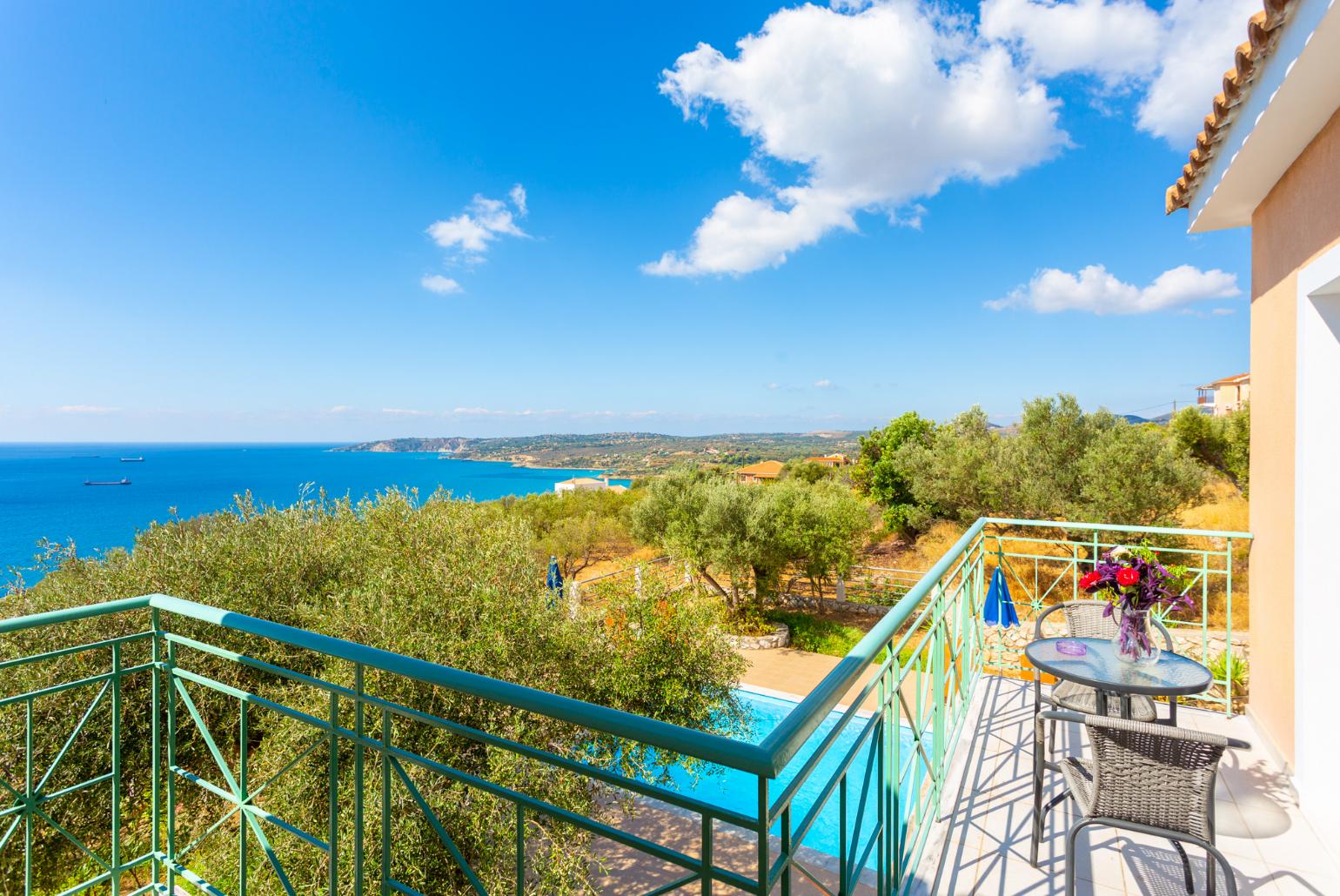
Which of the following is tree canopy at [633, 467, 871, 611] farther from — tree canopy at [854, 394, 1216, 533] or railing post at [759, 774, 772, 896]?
railing post at [759, 774, 772, 896]

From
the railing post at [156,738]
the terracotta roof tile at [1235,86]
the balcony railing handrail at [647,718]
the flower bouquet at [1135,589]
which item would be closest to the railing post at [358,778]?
the balcony railing handrail at [647,718]

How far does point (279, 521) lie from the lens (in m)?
7.83

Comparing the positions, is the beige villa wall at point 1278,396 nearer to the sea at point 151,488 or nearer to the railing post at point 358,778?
the railing post at point 358,778

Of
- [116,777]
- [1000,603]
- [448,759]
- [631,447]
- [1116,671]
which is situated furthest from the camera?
[631,447]

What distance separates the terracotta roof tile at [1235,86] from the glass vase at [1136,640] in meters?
2.36

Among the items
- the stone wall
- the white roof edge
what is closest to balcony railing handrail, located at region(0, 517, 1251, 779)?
the white roof edge

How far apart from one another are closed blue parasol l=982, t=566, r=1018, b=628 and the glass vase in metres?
2.14

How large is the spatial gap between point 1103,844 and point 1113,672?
667 millimetres

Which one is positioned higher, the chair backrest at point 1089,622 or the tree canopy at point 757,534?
the chair backrest at point 1089,622

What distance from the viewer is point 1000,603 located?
15.8 feet

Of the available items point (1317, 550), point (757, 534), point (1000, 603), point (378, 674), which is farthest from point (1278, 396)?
point (757, 534)

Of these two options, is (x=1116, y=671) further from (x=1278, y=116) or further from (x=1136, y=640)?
(x=1278, y=116)

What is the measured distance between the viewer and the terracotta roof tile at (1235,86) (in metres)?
2.21

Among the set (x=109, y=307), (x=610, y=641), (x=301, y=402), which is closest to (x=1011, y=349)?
(x=610, y=641)
